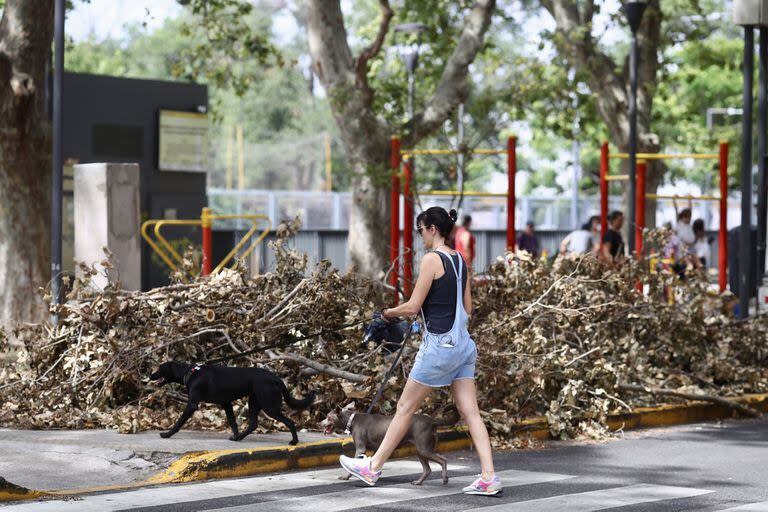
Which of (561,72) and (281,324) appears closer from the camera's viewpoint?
(281,324)

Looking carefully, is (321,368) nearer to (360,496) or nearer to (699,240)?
(360,496)

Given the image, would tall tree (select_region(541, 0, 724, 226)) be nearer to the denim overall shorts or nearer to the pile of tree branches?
the pile of tree branches

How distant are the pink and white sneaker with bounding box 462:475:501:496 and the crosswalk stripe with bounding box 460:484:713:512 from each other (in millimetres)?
171

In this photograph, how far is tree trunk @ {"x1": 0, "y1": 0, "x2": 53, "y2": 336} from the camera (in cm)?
1324

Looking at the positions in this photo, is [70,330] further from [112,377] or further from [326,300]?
[326,300]

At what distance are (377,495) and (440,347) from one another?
100 centimetres

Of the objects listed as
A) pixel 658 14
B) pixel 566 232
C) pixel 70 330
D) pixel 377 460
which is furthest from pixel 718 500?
pixel 566 232

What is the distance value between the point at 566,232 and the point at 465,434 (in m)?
27.7

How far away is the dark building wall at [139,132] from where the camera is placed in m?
19.9

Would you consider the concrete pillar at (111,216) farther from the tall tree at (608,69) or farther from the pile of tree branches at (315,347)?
the tall tree at (608,69)

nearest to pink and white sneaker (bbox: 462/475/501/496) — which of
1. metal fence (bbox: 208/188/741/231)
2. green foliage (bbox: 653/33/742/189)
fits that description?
metal fence (bbox: 208/188/741/231)

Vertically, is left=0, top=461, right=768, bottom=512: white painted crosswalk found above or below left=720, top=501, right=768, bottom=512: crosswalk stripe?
below

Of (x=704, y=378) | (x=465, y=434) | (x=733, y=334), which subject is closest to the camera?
(x=465, y=434)

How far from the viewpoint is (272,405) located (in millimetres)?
9344
